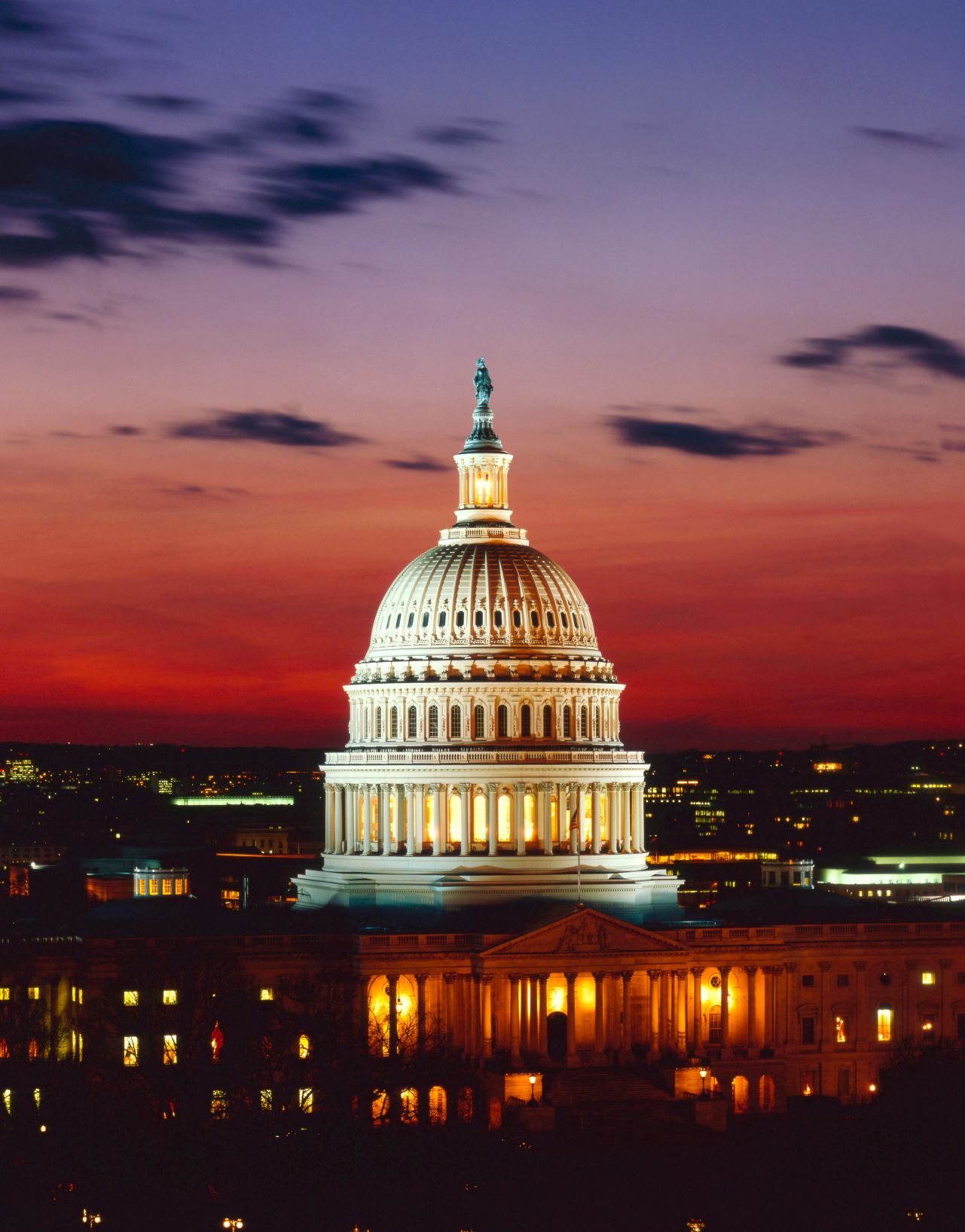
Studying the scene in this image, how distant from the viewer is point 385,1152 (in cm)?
15150

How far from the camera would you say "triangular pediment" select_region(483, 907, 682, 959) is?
190875mm

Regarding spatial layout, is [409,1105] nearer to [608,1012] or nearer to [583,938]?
[608,1012]

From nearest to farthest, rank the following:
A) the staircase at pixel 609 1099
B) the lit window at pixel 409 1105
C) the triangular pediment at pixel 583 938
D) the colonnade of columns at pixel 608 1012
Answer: the lit window at pixel 409 1105, the staircase at pixel 609 1099, the colonnade of columns at pixel 608 1012, the triangular pediment at pixel 583 938

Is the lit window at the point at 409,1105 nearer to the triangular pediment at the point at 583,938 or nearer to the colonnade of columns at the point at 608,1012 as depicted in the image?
the colonnade of columns at the point at 608,1012

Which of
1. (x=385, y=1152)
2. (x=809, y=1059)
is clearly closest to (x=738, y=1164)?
(x=385, y=1152)

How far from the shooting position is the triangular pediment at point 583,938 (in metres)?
191

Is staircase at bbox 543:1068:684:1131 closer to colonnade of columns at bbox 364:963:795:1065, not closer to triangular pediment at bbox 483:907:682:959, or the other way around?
colonnade of columns at bbox 364:963:795:1065

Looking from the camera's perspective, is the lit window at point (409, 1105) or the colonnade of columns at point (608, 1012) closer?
the lit window at point (409, 1105)

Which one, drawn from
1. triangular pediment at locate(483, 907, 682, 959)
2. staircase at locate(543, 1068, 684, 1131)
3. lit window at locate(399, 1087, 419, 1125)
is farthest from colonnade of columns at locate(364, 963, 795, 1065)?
lit window at locate(399, 1087, 419, 1125)

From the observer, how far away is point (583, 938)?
191750 mm

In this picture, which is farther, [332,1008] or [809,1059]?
[809,1059]

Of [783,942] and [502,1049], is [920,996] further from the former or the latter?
[502,1049]

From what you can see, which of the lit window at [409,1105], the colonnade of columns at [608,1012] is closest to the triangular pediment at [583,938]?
the colonnade of columns at [608,1012]

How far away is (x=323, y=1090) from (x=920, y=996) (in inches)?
1905
